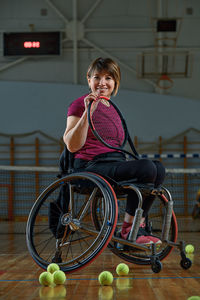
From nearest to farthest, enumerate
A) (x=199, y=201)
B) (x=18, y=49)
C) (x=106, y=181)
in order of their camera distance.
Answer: (x=106, y=181) < (x=199, y=201) < (x=18, y=49)

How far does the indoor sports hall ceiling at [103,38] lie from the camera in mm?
10938

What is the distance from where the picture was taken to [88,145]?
2346 mm

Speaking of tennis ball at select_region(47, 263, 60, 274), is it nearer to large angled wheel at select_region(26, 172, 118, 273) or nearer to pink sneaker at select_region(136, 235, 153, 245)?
large angled wheel at select_region(26, 172, 118, 273)

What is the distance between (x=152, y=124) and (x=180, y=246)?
813cm

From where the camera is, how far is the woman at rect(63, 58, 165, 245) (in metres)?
2.09

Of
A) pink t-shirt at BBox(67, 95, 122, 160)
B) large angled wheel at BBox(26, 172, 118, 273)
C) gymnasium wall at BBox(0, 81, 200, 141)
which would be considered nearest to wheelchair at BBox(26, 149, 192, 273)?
large angled wheel at BBox(26, 172, 118, 273)

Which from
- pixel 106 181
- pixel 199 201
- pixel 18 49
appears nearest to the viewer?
pixel 106 181

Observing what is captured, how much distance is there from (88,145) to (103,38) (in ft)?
30.6

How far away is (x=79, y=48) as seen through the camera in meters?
11.1

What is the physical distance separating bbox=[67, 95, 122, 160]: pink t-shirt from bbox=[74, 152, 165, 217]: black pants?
0.12 feet

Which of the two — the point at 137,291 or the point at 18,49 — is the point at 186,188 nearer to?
the point at 18,49

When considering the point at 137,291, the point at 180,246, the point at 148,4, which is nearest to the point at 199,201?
the point at 148,4

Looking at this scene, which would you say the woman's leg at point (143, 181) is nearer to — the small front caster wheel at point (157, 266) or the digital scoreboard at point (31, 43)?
the small front caster wheel at point (157, 266)

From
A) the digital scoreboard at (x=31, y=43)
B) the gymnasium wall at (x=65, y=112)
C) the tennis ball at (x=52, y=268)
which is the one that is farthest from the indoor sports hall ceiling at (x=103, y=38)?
the tennis ball at (x=52, y=268)
